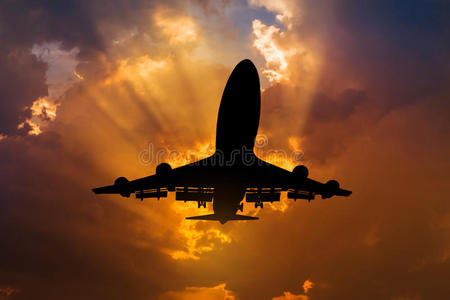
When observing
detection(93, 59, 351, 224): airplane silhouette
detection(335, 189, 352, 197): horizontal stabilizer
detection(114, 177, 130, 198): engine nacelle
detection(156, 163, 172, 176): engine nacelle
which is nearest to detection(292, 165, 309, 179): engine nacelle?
detection(93, 59, 351, 224): airplane silhouette

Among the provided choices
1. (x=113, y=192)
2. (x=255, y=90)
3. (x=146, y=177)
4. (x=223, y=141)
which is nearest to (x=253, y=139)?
(x=223, y=141)

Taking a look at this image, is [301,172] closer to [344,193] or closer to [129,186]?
[344,193]

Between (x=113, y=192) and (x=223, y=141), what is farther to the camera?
(x=113, y=192)

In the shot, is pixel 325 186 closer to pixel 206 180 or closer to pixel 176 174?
pixel 206 180

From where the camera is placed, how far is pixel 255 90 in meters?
42.8

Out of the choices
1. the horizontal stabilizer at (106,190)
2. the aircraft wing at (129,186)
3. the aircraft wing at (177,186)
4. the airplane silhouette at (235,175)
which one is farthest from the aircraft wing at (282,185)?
the horizontal stabilizer at (106,190)

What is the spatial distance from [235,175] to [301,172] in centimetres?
729

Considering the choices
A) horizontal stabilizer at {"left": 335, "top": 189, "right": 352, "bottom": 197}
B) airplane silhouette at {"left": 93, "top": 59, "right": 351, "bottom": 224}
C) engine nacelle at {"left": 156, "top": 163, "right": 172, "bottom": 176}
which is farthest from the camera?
horizontal stabilizer at {"left": 335, "top": 189, "right": 352, "bottom": 197}

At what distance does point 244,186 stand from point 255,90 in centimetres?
1147

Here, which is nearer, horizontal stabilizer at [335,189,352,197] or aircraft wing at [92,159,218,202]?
aircraft wing at [92,159,218,202]

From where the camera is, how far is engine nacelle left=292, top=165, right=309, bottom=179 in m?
46.1

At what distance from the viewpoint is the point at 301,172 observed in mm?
46062

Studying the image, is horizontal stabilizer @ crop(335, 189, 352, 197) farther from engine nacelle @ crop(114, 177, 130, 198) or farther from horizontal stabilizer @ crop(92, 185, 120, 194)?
horizontal stabilizer @ crop(92, 185, 120, 194)

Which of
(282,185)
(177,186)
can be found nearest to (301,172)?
(282,185)
